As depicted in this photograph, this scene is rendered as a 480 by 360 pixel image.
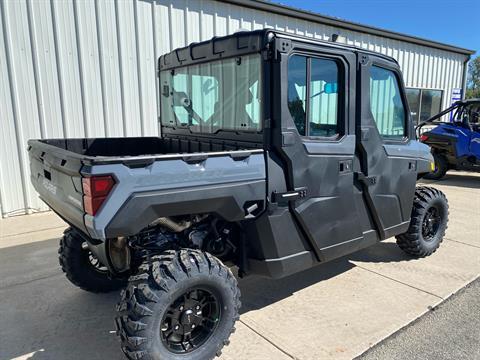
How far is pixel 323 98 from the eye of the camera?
3.02 metres

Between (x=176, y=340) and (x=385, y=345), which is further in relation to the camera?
(x=385, y=345)

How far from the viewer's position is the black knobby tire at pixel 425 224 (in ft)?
13.5

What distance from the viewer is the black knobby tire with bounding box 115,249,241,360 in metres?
2.21

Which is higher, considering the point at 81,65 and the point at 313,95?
the point at 81,65

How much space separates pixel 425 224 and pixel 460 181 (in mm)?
6445

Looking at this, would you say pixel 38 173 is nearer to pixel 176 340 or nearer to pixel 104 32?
pixel 176 340

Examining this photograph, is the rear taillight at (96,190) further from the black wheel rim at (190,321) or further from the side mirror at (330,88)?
the side mirror at (330,88)

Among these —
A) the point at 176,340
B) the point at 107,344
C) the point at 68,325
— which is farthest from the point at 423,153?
the point at 68,325

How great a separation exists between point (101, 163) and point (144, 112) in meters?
5.15

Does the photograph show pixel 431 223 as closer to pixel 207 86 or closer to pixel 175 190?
pixel 207 86

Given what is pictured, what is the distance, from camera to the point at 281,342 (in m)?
2.77

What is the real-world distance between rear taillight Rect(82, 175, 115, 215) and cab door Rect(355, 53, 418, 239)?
83.1 inches

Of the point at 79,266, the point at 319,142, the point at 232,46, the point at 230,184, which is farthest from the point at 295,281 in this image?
the point at 232,46

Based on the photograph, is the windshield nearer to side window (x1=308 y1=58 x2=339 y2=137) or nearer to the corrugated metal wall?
side window (x1=308 y1=58 x2=339 y2=137)
